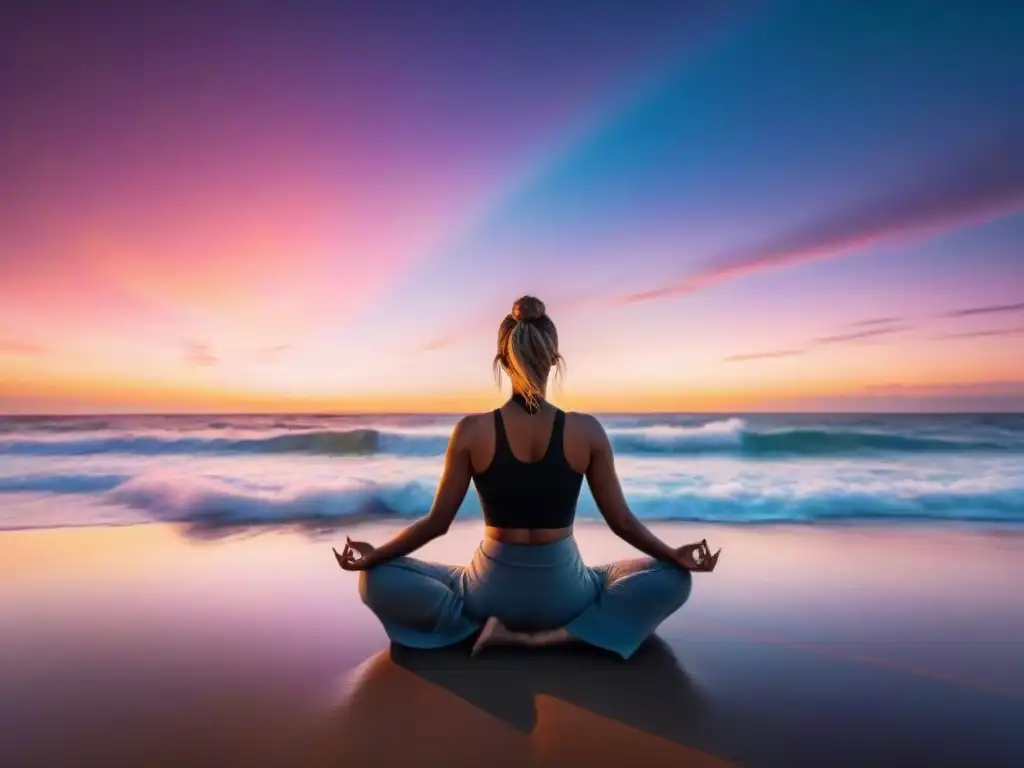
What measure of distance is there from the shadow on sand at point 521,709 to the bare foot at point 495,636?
75 mm

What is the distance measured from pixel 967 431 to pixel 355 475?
82.3ft

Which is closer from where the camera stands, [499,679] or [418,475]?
[499,679]

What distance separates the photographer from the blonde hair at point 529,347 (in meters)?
2.76

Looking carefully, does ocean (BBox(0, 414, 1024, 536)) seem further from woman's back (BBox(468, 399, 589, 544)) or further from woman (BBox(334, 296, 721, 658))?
woman's back (BBox(468, 399, 589, 544))

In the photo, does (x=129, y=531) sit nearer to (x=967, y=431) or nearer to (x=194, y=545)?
(x=194, y=545)

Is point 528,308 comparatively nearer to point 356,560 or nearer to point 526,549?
point 526,549

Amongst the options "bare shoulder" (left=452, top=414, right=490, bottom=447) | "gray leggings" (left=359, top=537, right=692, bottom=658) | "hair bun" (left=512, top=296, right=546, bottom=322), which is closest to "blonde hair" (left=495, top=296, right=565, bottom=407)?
"hair bun" (left=512, top=296, right=546, bottom=322)

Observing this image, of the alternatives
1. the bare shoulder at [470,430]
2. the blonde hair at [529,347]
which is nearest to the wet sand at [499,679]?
the bare shoulder at [470,430]

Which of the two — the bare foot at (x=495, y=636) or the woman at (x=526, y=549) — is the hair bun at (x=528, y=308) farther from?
the bare foot at (x=495, y=636)

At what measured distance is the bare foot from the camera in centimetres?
290

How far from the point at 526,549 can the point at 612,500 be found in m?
0.50

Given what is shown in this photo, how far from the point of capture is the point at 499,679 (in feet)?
8.89

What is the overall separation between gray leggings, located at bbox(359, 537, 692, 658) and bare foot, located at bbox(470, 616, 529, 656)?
3 cm

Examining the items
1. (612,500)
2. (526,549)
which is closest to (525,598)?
(526,549)
